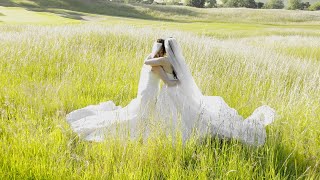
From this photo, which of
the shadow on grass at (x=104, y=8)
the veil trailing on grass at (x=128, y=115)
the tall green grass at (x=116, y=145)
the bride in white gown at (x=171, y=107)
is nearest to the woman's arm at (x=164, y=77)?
the bride in white gown at (x=171, y=107)

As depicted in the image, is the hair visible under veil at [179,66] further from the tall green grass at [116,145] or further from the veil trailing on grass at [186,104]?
the tall green grass at [116,145]

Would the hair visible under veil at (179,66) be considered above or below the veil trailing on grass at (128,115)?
above

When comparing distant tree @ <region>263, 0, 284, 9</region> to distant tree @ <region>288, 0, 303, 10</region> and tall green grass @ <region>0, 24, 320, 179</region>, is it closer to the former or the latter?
distant tree @ <region>288, 0, 303, 10</region>

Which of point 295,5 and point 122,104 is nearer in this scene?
point 122,104

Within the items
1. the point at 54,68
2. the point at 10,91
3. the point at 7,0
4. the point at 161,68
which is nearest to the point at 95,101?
the point at 10,91

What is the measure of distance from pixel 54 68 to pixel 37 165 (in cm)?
507

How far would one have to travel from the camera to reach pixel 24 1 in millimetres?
63000

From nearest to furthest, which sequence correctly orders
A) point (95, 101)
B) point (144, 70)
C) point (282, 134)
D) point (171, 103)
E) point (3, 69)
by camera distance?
point (282, 134) → point (171, 103) → point (144, 70) → point (95, 101) → point (3, 69)

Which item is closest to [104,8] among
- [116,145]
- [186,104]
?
[186,104]

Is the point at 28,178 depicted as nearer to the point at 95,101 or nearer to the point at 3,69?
the point at 95,101

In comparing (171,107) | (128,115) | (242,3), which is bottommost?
(128,115)

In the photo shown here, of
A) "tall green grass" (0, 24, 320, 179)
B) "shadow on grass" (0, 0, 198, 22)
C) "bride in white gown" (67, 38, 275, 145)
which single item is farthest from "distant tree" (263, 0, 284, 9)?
"bride in white gown" (67, 38, 275, 145)

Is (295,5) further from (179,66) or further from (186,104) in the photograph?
(186,104)

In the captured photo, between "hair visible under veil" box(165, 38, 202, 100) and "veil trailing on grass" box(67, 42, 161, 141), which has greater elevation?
"hair visible under veil" box(165, 38, 202, 100)
